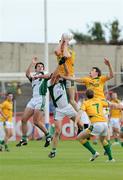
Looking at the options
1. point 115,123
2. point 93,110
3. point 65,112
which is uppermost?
point 93,110

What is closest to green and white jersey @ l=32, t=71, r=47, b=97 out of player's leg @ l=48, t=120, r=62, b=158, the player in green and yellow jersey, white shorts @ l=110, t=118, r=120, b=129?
player's leg @ l=48, t=120, r=62, b=158

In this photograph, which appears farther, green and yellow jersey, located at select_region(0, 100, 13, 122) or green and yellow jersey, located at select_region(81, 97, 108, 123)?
green and yellow jersey, located at select_region(0, 100, 13, 122)

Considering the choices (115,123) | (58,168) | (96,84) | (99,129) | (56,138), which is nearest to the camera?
(58,168)

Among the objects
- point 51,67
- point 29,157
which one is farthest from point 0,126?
point 51,67

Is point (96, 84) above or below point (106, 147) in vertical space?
above

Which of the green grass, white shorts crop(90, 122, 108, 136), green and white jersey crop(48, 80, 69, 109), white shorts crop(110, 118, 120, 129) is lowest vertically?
white shorts crop(110, 118, 120, 129)

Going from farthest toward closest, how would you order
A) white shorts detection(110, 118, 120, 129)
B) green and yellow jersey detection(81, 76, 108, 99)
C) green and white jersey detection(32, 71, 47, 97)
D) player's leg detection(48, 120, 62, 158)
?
white shorts detection(110, 118, 120, 129), green and white jersey detection(32, 71, 47, 97), green and yellow jersey detection(81, 76, 108, 99), player's leg detection(48, 120, 62, 158)

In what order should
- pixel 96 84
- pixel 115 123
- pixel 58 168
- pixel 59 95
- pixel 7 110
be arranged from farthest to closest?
pixel 115 123 < pixel 7 110 < pixel 59 95 < pixel 96 84 < pixel 58 168

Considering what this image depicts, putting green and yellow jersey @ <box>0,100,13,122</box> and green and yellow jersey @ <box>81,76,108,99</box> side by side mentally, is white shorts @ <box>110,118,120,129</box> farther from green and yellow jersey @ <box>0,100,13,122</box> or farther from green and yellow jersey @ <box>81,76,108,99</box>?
green and yellow jersey @ <box>81,76,108,99</box>

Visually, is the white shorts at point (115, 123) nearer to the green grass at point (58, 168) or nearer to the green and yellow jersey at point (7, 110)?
the green and yellow jersey at point (7, 110)

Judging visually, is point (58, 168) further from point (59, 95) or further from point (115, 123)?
point (115, 123)

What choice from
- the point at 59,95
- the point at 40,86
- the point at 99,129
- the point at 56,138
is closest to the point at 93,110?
the point at 99,129

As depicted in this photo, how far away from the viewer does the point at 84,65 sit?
66750mm

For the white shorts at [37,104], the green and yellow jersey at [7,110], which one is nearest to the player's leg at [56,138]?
the white shorts at [37,104]
